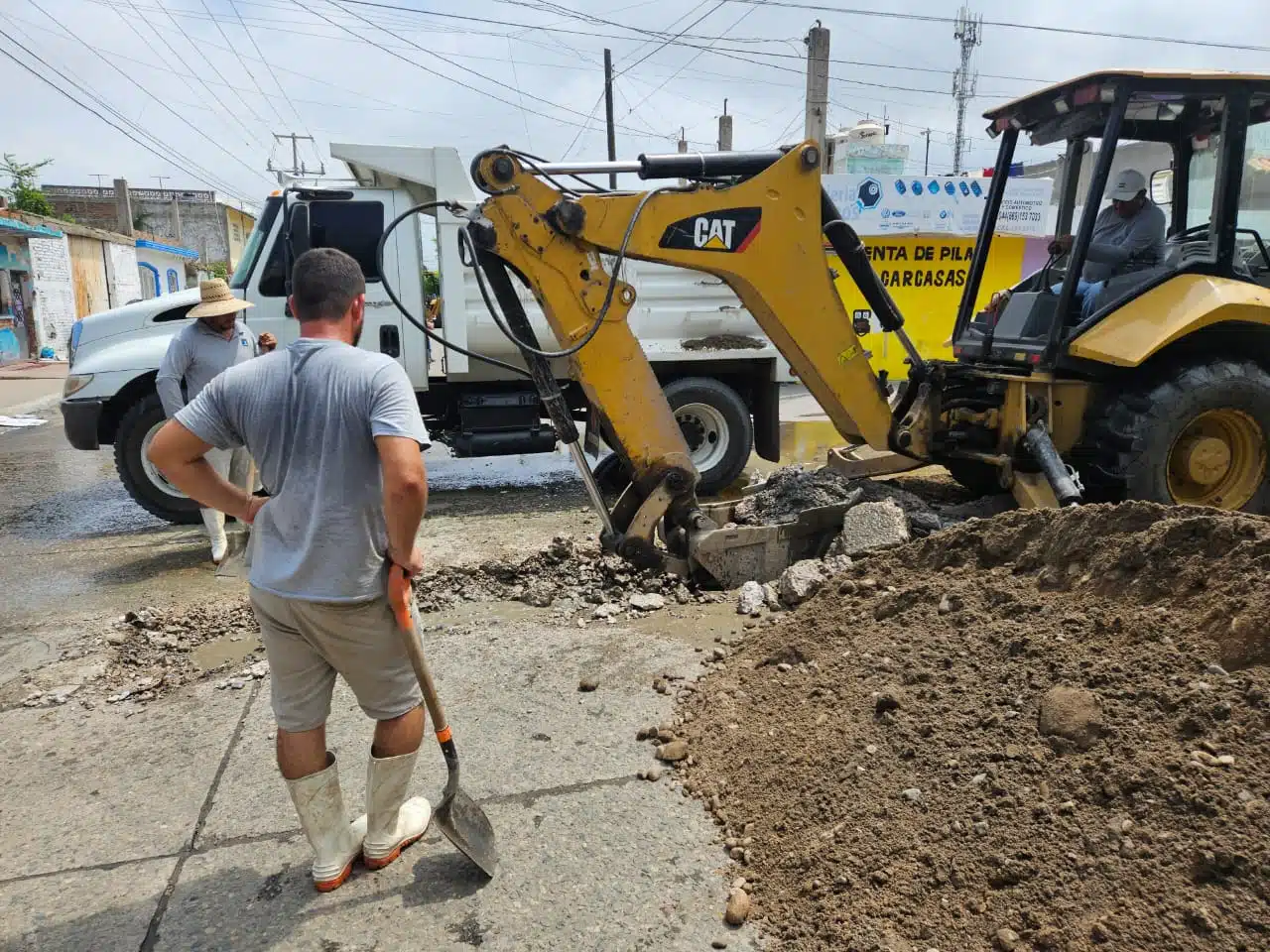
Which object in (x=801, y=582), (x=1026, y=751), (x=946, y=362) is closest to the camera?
(x=1026, y=751)

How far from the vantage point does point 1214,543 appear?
120 inches

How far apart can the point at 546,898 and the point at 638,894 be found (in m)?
0.28

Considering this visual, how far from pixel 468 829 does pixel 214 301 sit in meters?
4.20

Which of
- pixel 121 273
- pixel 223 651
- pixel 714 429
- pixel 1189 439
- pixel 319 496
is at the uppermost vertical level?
pixel 121 273

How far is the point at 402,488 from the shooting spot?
236 centimetres

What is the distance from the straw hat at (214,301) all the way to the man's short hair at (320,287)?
3367 mm

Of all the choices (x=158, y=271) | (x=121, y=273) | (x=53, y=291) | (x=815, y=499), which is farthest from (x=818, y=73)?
(x=158, y=271)

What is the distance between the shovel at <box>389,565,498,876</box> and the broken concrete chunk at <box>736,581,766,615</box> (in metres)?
2.16

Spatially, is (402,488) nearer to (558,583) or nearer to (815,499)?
(558,583)

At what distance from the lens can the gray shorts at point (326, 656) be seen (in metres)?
2.51

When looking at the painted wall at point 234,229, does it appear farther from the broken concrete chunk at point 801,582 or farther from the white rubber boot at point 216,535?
the broken concrete chunk at point 801,582

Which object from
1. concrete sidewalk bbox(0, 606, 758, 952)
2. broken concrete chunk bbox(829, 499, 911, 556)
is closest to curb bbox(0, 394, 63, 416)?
concrete sidewalk bbox(0, 606, 758, 952)

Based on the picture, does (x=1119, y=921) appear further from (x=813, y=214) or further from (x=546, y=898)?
(x=813, y=214)

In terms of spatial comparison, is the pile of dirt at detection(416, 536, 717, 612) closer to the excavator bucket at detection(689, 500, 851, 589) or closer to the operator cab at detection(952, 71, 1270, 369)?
the excavator bucket at detection(689, 500, 851, 589)
